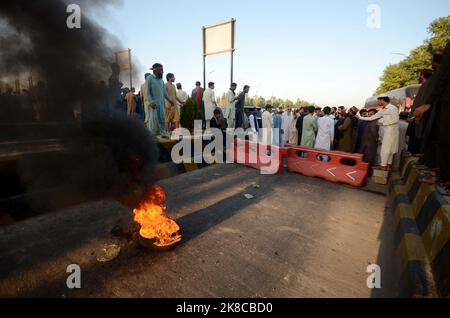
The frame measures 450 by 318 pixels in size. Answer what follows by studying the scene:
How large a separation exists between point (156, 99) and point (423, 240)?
289 inches

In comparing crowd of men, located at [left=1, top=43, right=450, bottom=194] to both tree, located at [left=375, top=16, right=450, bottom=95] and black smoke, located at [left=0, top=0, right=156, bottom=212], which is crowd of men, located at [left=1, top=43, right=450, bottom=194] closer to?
black smoke, located at [left=0, top=0, right=156, bottom=212]

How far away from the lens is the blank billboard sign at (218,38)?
1164 cm

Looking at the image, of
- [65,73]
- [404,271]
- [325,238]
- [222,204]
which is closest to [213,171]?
[222,204]

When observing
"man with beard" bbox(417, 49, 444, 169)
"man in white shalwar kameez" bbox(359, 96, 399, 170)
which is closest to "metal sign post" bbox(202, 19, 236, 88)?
"man in white shalwar kameez" bbox(359, 96, 399, 170)

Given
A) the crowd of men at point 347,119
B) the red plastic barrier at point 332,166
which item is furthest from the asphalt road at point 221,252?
the crowd of men at point 347,119

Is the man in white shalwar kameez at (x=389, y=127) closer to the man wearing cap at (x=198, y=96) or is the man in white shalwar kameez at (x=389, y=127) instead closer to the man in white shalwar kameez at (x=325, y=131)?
the man in white shalwar kameez at (x=325, y=131)

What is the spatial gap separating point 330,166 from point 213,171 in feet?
10.8

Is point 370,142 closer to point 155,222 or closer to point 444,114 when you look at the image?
point 444,114

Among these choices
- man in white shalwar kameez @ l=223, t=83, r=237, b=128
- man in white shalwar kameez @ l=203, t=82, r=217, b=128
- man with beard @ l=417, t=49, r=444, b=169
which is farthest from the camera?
man in white shalwar kameez @ l=203, t=82, r=217, b=128

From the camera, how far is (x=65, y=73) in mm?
3074

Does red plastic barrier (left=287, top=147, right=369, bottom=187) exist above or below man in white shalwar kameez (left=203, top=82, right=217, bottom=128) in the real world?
below

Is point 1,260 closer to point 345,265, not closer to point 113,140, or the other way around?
point 113,140

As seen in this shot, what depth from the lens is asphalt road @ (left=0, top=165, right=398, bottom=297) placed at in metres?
2.38

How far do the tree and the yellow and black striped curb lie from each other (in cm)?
3290
